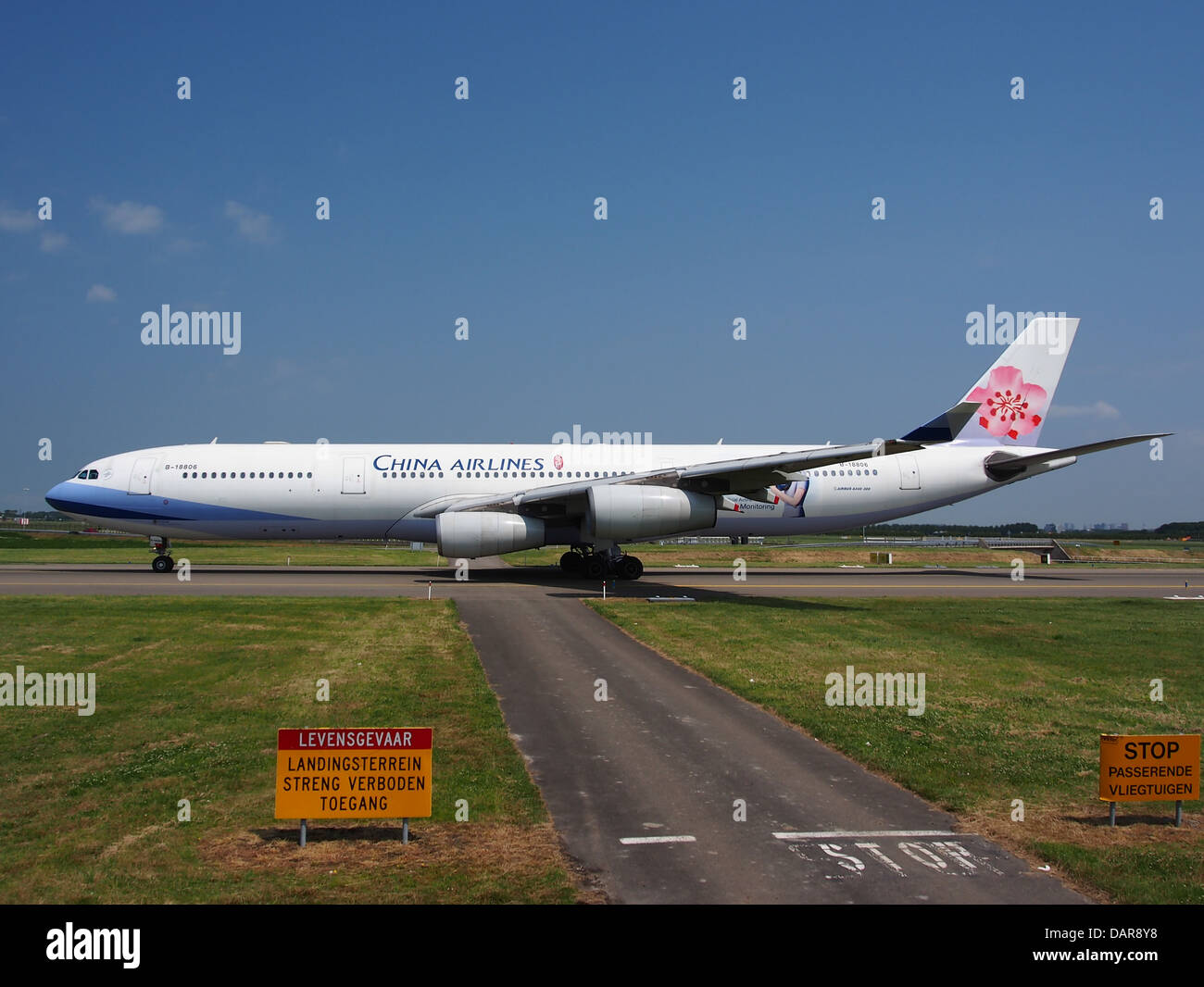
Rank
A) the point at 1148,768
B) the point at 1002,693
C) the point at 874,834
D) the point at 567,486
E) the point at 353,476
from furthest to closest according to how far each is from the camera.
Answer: the point at 353,476, the point at 567,486, the point at 1002,693, the point at 1148,768, the point at 874,834

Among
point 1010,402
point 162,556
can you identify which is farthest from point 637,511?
point 162,556

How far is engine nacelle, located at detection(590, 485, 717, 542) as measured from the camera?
1118 inches

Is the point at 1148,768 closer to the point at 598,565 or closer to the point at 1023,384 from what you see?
the point at 598,565

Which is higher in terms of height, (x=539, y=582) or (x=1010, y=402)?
(x=1010, y=402)

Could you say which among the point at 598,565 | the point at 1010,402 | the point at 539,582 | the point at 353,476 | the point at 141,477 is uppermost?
the point at 1010,402

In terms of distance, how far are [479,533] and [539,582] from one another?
3.36 m

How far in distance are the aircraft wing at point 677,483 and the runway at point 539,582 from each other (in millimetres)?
2708

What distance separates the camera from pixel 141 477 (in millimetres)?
32469

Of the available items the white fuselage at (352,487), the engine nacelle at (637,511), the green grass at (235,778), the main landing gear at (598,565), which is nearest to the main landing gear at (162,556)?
the white fuselage at (352,487)

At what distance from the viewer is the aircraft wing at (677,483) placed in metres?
27.8

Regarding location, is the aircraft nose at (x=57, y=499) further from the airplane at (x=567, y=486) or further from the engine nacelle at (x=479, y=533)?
the engine nacelle at (x=479, y=533)

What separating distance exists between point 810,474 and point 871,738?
23829mm
